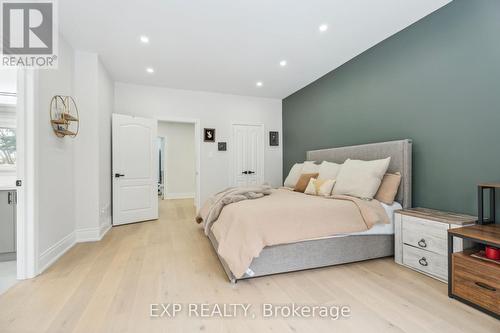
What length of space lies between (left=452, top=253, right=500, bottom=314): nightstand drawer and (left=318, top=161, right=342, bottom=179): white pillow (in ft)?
5.28

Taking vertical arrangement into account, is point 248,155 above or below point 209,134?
Answer: below

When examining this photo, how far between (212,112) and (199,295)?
12.8ft

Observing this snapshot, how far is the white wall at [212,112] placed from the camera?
442cm

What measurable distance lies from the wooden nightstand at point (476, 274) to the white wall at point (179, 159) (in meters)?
6.31

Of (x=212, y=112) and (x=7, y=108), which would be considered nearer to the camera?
(x=7, y=108)

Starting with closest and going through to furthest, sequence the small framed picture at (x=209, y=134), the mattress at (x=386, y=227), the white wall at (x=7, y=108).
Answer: the mattress at (x=386, y=227) → the white wall at (x=7, y=108) → the small framed picture at (x=209, y=134)

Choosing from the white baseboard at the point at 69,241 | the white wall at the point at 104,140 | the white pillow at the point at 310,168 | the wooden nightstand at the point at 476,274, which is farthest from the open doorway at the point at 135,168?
the wooden nightstand at the point at 476,274

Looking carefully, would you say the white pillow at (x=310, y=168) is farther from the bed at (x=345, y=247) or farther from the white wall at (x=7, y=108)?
the white wall at (x=7, y=108)

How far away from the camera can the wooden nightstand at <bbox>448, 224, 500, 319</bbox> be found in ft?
4.89

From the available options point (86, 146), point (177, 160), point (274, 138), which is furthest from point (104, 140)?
point (177, 160)

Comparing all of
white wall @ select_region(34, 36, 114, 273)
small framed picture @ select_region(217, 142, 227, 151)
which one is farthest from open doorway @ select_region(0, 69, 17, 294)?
small framed picture @ select_region(217, 142, 227, 151)

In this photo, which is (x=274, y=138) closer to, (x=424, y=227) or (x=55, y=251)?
(x=424, y=227)

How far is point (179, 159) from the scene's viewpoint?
7.19 meters

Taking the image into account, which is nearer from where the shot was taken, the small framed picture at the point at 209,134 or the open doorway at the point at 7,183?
the open doorway at the point at 7,183
